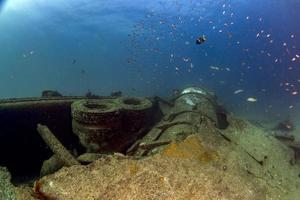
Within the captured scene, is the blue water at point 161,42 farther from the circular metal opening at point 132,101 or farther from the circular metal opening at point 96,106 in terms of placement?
the circular metal opening at point 96,106

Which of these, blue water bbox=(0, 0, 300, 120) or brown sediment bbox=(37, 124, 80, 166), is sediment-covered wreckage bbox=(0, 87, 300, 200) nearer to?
brown sediment bbox=(37, 124, 80, 166)

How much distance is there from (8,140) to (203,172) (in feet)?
14.2

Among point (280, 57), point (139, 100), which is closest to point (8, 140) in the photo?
point (139, 100)

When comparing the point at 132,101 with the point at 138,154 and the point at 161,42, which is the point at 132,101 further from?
the point at 161,42

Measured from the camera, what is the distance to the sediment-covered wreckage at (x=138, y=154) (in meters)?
3.06

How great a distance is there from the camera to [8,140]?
20.3 ft

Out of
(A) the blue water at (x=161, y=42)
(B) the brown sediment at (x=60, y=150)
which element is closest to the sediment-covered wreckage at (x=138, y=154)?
(B) the brown sediment at (x=60, y=150)

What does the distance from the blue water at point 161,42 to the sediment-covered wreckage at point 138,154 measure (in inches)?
335

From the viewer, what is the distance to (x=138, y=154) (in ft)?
16.0

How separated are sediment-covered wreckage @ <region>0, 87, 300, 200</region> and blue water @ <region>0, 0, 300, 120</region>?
28.0 feet

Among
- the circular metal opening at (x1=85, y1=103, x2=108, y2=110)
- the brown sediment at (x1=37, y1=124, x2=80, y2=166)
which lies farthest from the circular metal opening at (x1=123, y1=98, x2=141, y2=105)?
the brown sediment at (x1=37, y1=124, x2=80, y2=166)

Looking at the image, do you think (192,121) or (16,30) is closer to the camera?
(192,121)

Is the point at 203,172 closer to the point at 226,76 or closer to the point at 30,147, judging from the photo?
the point at 30,147

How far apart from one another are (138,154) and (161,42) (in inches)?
3084
